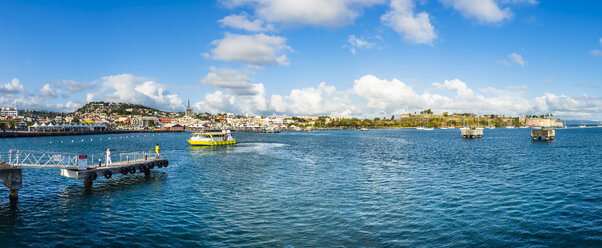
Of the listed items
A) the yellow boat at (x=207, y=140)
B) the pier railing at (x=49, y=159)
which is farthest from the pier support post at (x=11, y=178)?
the yellow boat at (x=207, y=140)

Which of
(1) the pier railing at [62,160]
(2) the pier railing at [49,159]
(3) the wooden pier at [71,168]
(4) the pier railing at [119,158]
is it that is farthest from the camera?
Result: (4) the pier railing at [119,158]

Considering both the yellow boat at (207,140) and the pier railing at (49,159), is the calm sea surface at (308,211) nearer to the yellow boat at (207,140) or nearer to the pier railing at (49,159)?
the pier railing at (49,159)

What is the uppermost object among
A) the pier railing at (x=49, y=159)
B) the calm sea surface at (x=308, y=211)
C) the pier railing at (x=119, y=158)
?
the pier railing at (x=49, y=159)

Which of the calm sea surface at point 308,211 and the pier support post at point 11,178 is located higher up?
the pier support post at point 11,178

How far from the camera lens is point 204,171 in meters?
40.4

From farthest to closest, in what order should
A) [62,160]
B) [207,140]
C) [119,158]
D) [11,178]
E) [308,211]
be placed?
[207,140]
[119,158]
[62,160]
[11,178]
[308,211]

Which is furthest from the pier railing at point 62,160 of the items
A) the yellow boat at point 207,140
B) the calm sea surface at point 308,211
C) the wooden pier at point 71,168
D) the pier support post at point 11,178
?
the yellow boat at point 207,140

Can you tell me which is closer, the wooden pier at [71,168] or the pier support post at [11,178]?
the pier support post at [11,178]

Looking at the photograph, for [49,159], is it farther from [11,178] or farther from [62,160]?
[11,178]

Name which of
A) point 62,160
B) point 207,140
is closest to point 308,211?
point 62,160

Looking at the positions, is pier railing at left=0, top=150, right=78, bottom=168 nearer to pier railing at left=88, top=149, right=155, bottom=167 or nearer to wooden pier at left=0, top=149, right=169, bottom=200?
wooden pier at left=0, top=149, right=169, bottom=200

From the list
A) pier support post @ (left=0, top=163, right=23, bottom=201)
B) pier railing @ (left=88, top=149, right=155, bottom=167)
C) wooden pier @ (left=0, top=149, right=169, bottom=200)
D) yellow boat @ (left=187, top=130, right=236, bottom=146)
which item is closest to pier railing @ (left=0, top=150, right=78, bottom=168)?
wooden pier @ (left=0, top=149, right=169, bottom=200)

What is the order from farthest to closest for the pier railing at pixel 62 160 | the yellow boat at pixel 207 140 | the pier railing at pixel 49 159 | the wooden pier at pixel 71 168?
the yellow boat at pixel 207 140 < the pier railing at pixel 62 160 < the pier railing at pixel 49 159 < the wooden pier at pixel 71 168

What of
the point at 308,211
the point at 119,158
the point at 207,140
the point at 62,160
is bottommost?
the point at 308,211
